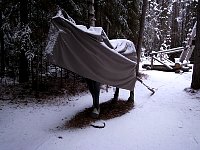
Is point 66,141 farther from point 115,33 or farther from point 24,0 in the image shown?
point 115,33

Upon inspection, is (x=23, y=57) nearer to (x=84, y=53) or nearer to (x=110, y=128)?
(x=84, y=53)

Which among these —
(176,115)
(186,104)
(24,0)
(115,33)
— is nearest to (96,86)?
(176,115)

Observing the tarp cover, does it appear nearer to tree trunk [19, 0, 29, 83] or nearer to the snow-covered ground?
the snow-covered ground

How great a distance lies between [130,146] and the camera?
16.8 ft

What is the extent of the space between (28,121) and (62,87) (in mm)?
3722

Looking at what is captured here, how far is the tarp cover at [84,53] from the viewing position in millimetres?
5824

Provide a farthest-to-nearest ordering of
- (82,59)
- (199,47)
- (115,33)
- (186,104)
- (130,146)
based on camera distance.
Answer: (115,33) → (199,47) → (186,104) → (82,59) → (130,146)

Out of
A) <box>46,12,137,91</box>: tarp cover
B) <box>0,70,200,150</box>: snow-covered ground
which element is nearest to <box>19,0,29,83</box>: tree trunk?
<box>0,70,200,150</box>: snow-covered ground

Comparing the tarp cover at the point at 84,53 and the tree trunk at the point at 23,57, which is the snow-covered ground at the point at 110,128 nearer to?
the tarp cover at the point at 84,53

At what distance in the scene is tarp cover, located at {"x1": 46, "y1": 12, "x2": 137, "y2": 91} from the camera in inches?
229

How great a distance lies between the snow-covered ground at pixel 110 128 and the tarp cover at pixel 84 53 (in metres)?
1.32

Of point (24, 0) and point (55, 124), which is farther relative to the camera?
point (24, 0)

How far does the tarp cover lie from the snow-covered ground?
1317mm

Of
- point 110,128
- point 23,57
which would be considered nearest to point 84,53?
point 110,128
